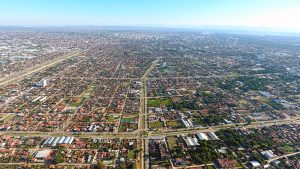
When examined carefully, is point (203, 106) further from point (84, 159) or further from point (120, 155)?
point (84, 159)

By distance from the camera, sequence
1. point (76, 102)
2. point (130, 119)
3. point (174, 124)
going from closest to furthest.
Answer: point (174, 124), point (130, 119), point (76, 102)

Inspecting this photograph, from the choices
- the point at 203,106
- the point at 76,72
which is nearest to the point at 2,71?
the point at 76,72

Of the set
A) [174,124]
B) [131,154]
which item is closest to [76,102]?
[174,124]

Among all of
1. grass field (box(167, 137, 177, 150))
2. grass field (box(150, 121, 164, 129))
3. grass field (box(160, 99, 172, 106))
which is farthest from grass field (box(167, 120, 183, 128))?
grass field (box(160, 99, 172, 106))

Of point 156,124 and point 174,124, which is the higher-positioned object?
point 156,124

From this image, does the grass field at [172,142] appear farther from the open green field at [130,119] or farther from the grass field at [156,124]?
the open green field at [130,119]

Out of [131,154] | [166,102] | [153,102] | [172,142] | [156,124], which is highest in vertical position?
[131,154]

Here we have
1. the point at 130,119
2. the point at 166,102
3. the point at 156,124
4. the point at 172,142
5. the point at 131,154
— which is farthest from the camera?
the point at 166,102

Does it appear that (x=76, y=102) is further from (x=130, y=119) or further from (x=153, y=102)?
(x=153, y=102)

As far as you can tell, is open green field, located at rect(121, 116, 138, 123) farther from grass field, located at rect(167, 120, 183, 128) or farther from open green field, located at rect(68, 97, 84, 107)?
open green field, located at rect(68, 97, 84, 107)

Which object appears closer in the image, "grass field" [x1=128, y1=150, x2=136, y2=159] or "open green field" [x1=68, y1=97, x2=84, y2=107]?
"grass field" [x1=128, y1=150, x2=136, y2=159]

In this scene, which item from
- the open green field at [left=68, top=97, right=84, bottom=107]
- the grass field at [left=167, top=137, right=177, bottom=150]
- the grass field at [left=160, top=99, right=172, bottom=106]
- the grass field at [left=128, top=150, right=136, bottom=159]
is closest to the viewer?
the grass field at [left=128, top=150, right=136, bottom=159]
